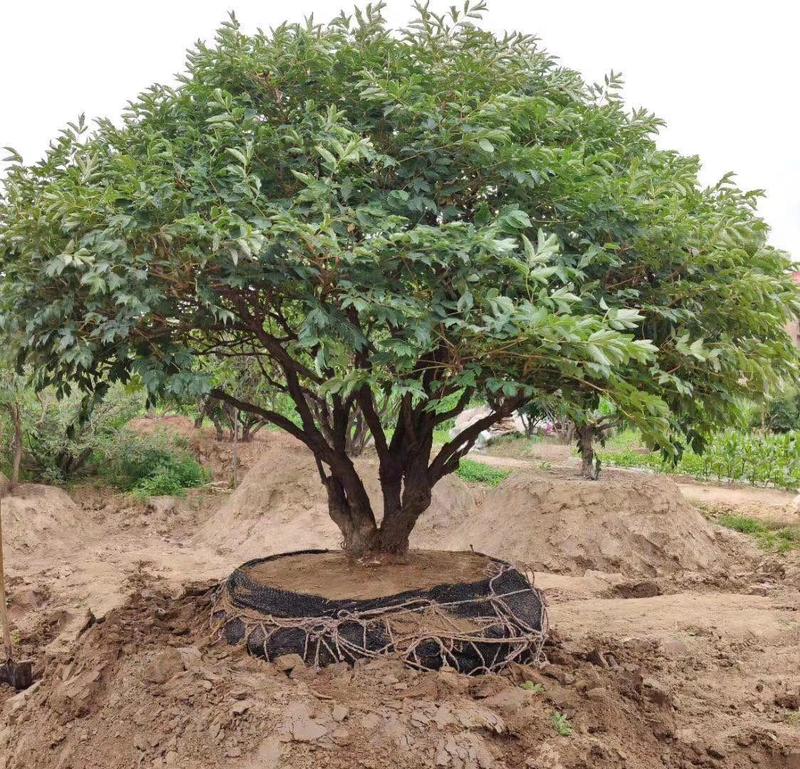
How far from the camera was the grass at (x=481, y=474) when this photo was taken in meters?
14.6

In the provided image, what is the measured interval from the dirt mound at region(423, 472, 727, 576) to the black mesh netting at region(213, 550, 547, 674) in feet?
15.9

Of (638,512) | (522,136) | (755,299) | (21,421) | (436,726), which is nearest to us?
(436,726)

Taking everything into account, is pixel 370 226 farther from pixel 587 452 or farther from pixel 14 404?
pixel 14 404

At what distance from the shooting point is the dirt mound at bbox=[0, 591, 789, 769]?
315cm

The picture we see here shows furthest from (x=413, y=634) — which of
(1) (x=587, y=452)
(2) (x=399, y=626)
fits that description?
(1) (x=587, y=452)

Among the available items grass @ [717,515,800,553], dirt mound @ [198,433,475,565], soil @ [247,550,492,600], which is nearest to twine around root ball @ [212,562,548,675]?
soil @ [247,550,492,600]

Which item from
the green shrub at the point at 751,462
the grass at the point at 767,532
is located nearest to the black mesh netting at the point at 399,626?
the grass at the point at 767,532

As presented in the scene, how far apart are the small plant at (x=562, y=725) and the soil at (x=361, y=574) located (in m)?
0.94

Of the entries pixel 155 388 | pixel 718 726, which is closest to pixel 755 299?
pixel 718 726

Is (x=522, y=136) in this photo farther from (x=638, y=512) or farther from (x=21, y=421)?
(x=21, y=421)

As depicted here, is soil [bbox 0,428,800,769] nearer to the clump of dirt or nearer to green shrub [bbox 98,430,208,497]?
the clump of dirt

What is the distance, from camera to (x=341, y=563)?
4809 millimetres

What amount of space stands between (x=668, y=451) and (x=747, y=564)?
628cm

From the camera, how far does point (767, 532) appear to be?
11.0 m
